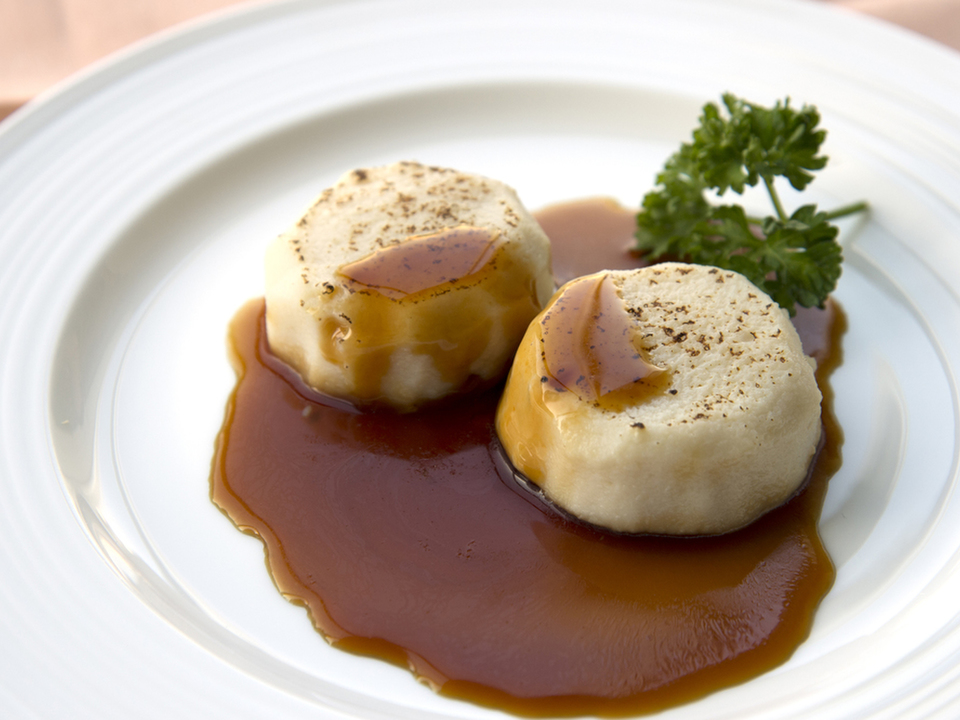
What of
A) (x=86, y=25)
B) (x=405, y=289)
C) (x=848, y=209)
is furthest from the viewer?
(x=86, y=25)

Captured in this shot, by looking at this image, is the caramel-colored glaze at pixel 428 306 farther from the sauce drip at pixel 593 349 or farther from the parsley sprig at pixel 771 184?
the parsley sprig at pixel 771 184

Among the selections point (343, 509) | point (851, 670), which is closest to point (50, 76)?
point (343, 509)

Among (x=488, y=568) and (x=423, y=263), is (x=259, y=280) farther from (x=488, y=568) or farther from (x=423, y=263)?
(x=488, y=568)

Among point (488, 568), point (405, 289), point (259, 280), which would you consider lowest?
point (488, 568)

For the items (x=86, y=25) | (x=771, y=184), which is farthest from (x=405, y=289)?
(x=86, y=25)

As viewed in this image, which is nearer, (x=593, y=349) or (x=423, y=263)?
(x=593, y=349)

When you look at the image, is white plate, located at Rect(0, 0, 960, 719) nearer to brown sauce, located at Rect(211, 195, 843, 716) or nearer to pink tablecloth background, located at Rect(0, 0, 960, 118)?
brown sauce, located at Rect(211, 195, 843, 716)

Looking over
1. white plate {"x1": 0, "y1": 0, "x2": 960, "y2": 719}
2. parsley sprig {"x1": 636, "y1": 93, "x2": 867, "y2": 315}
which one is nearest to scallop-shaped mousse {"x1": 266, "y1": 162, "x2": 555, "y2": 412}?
white plate {"x1": 0, "y1": 0, "x2": 960, "y2": 719}
